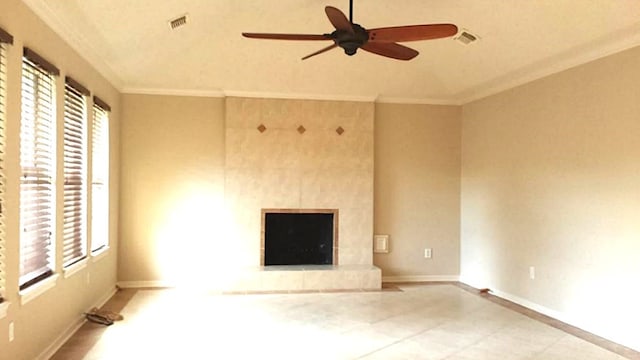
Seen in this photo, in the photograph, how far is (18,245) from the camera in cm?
280

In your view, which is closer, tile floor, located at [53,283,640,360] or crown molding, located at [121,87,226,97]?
tile floor, located at [53,283,640,360]

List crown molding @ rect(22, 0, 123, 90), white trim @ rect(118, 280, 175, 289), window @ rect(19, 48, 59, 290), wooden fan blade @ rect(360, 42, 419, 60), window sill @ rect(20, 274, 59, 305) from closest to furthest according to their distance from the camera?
window sill @ rect(20, 274, 59, 305) → window @ rect(19, 48, 59, 290) → crown molding @ rect(22, 0, 123, 90) → wooden fan blade @ rect(360, 42, 419, 60) → white trim @ rect(118, 280, 175, 289)

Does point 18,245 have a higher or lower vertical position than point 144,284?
higher

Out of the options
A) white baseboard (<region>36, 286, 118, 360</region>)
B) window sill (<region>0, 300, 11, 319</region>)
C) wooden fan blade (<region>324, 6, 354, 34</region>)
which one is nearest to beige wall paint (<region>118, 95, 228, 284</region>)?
→ white baseboard (<region>36, 286, 118, 360</region>)

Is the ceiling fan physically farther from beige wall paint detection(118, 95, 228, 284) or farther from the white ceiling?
beige wall paint detection(118, 95, 228, 284)

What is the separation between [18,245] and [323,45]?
340 centimetres

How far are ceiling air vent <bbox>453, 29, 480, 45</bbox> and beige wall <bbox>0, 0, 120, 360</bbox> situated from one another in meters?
3.54

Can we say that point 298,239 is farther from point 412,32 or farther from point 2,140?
point 2,140

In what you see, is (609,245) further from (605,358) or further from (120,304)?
(120,304)

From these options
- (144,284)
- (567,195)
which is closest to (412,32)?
(567,195)

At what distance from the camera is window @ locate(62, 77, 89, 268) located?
3.76m

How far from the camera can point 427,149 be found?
633cm

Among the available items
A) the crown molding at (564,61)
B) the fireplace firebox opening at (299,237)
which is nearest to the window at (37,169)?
the fireplace firebox opening at (299,237)

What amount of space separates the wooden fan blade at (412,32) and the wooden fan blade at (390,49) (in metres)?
0.18
